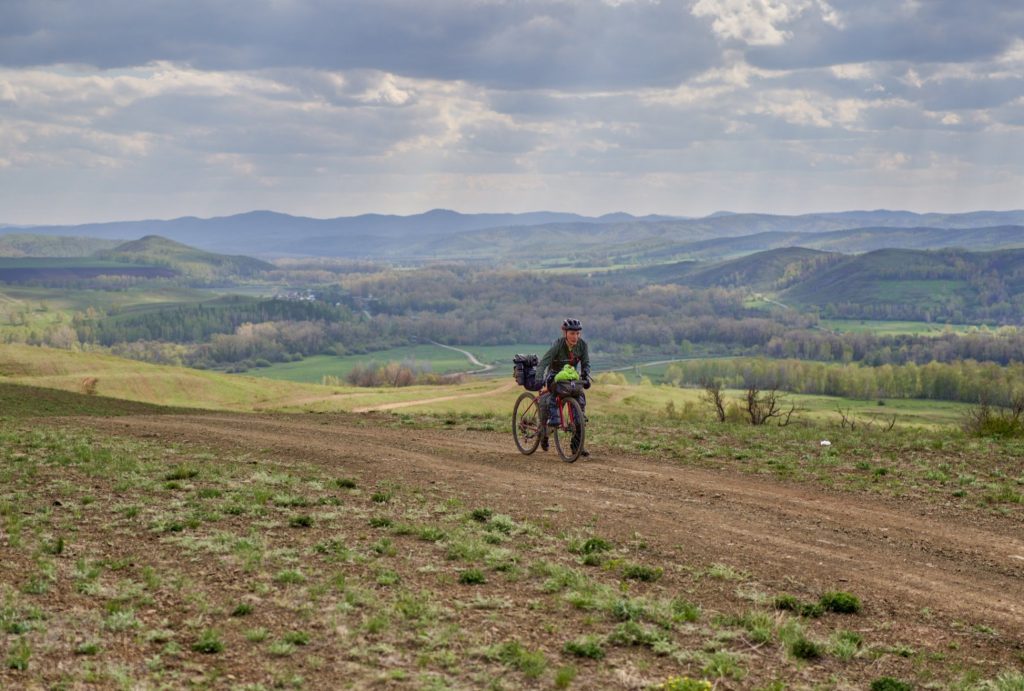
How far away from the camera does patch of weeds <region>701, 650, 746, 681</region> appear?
9.09 meters

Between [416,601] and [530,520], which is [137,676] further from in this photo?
[530,520]

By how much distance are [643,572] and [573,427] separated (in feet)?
30.7

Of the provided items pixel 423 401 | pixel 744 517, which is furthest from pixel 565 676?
pixel 423 401

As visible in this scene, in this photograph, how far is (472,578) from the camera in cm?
1185

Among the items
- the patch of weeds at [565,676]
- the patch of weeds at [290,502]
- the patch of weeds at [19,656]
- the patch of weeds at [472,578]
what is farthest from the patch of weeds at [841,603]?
the patch of weeds at [290,502]

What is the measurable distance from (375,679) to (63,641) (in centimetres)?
336

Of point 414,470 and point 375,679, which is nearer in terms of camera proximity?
point 375,679

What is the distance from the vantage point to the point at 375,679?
28.6ft

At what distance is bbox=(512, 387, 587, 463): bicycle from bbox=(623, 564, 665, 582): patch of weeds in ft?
29.3

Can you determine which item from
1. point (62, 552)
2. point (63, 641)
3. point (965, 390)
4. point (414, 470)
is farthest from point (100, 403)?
point (965, 390)

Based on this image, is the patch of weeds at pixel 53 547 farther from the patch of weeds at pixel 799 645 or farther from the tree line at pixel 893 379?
the tree line at pixel 893 379

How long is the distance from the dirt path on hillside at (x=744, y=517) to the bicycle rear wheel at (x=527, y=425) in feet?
1.51

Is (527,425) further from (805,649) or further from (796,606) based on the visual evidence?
(805,649)

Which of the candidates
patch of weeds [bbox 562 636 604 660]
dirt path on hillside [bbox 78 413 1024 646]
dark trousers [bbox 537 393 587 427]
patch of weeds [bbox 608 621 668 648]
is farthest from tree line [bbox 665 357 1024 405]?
patch of weeds [bbox 562 636 604 660]
